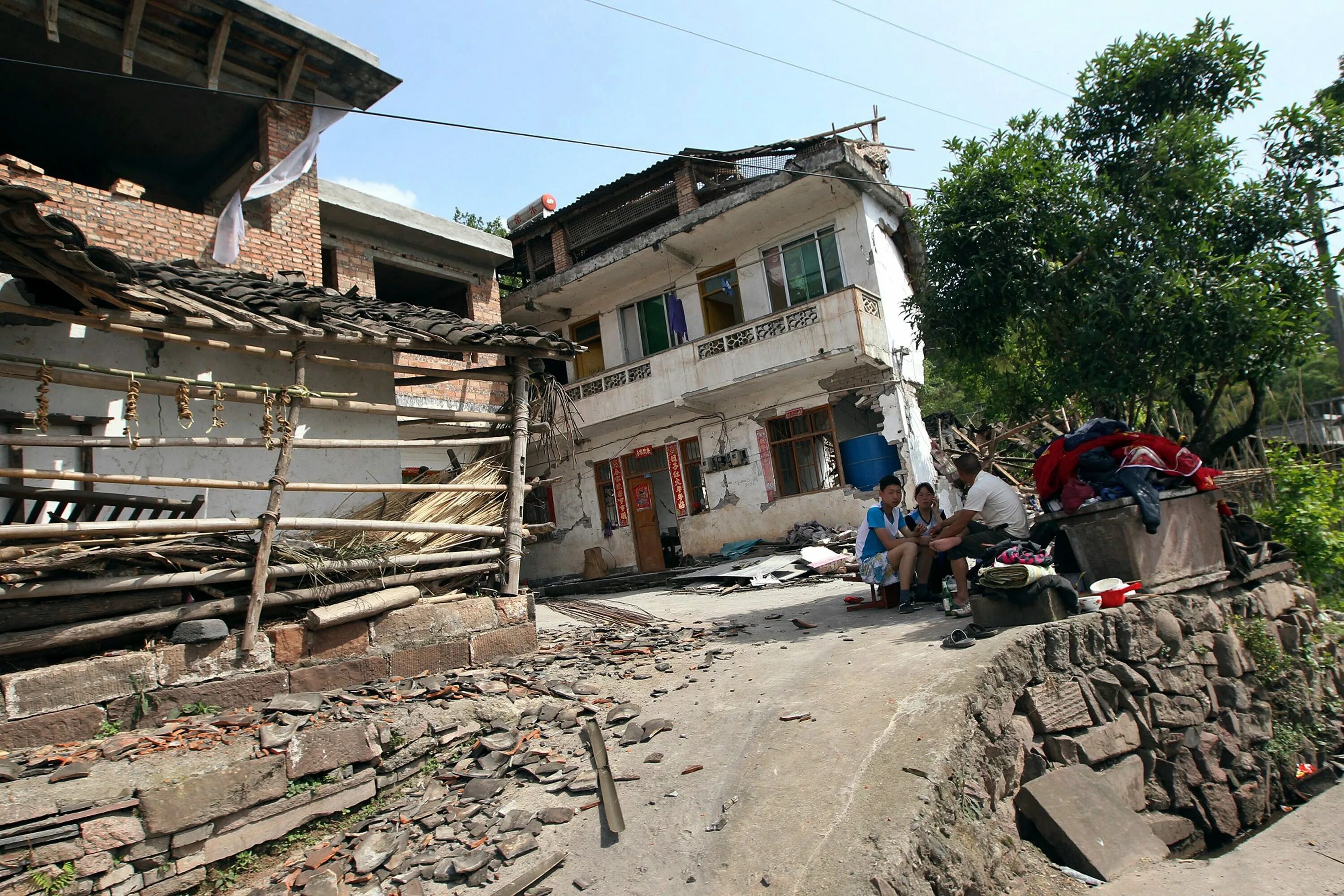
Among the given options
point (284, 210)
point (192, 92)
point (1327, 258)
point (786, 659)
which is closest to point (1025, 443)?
point (1327, 258)

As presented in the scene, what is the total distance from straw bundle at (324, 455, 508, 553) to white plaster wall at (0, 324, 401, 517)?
0.37 meters

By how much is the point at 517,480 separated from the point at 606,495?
12322 millimetres

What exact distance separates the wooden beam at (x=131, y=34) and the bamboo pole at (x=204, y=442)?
715 centimetres

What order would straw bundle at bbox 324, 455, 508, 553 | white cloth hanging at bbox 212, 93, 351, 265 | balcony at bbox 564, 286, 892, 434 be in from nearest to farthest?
straw bundle at bbox 324, 455, 508, 553 < white cloth hanging at bbox 212, 93, 351, 265 < balcony at bbox 564, 286, 892, 434

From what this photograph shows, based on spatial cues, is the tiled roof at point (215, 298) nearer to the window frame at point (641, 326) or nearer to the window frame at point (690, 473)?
the window frame at point (690, 473)

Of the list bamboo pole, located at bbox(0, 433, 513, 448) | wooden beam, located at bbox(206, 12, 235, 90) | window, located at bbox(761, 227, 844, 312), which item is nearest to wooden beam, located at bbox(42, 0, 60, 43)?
wooden beam, located at bbox(206, 12, 235, 90)

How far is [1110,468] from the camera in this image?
661 centimetres

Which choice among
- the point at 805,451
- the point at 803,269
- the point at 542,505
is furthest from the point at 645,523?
the point at 803,269

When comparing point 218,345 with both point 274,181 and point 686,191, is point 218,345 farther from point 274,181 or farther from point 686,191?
point 686,191

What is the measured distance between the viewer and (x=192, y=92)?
422 inches

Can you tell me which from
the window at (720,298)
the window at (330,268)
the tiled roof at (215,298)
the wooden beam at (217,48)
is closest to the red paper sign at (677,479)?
the window at (720,298)

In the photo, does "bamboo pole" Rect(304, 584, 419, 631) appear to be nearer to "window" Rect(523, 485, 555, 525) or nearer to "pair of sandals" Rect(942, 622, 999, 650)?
"pair of sandals" Rect(942, 622, 999, 650)

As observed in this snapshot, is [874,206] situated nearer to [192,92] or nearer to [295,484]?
[192,92]

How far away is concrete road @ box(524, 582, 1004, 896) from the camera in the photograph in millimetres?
3441
